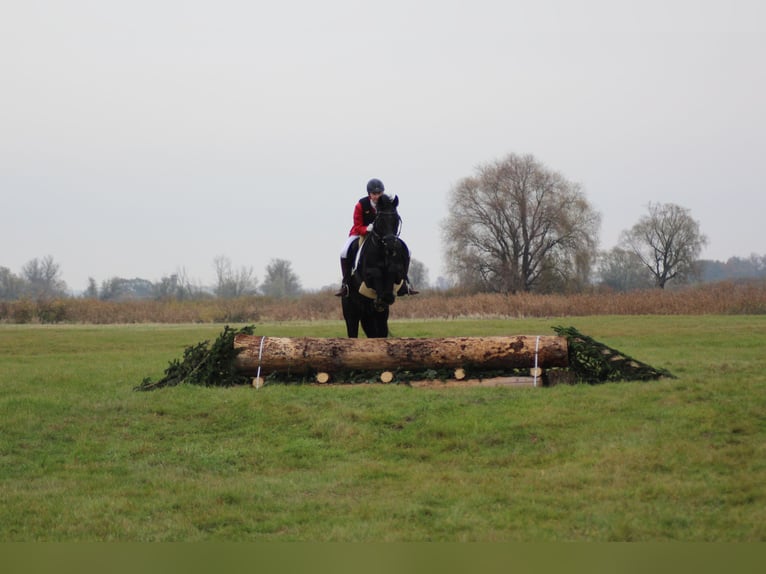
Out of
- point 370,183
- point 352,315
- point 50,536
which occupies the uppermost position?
point 370,183

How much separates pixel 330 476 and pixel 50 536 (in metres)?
2.76

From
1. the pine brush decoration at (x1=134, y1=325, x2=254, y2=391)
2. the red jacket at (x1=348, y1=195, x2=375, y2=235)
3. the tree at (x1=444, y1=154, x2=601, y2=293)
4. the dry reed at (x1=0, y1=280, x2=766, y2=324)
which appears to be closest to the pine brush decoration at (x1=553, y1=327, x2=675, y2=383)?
the red jacket at (x1=348, y1=195, x2=375, y2=235)

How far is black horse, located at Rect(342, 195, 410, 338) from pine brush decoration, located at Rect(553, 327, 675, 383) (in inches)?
102

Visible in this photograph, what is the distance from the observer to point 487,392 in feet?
37.9

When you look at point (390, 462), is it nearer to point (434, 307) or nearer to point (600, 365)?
point (600, 365)

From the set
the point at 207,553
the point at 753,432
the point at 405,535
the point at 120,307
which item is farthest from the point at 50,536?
the point at 120,307

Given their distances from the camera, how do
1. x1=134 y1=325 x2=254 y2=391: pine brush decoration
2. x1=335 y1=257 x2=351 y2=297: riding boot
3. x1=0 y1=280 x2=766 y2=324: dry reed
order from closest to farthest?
x1=134 y1=325 x2=254 y2=391: pine brush decoration → x1=335 y1=257 x2=351 y2=297: riding boot → x1=0 y1=280 x2=766 y2=324: dry reed

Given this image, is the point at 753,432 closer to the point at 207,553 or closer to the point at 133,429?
the point at 207,553

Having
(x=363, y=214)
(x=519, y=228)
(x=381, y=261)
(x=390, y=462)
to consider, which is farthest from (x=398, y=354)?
(x=519, y=228)

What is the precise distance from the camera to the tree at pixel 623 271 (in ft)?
311

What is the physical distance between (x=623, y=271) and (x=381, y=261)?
3555 inches

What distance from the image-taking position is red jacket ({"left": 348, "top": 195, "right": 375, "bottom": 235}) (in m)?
13.5

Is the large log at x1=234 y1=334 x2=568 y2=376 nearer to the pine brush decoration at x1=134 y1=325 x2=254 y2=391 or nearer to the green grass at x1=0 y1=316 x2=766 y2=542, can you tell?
the pine brush decoration at x1=134 y1=325 x2=254 y2=391

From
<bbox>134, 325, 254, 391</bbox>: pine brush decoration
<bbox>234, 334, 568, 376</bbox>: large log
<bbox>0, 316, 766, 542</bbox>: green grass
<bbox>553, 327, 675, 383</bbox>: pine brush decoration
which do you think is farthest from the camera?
<bbox>134, 325, 254, 391</bbox>: pine brush decoration
